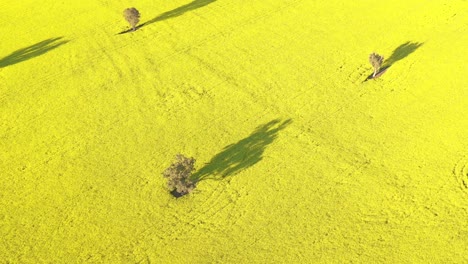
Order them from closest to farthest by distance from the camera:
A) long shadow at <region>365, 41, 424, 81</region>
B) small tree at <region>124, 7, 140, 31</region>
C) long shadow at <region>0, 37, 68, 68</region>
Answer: long shadow at <region>365, 41, 424, 81</region>, long shadow at <region>0, 37, 68, 68</region>, small tree at <region>124, 7, 140, 31</region>

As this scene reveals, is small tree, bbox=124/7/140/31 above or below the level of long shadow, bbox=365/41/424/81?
above

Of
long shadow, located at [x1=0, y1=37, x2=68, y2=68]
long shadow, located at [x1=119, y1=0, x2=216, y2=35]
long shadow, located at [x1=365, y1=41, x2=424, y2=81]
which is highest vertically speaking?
long shadow, located at [x1=0, y1=37, x2=68, y2=68]

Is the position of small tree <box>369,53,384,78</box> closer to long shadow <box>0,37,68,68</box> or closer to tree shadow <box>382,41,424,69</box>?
tree shadow <box>382,41,424,69</box>

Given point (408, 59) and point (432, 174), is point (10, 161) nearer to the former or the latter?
point (432, 174)

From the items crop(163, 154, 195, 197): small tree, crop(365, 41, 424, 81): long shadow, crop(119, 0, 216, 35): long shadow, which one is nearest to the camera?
crop(163, 154, 195, 197): small tree

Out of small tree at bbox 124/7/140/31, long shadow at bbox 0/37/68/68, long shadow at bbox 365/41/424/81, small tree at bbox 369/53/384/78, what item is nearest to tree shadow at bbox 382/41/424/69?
long shadow at bbox 365/41/424/81

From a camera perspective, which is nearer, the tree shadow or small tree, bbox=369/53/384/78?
small tree, bbox=369/53/384/78

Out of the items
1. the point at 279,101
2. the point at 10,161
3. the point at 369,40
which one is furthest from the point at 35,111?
the point at 369,40
